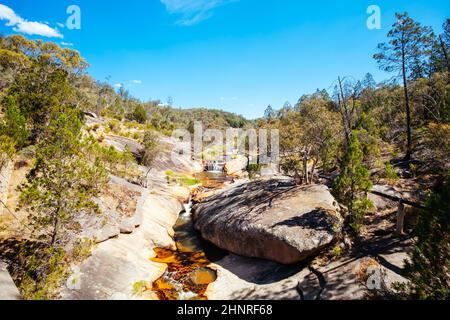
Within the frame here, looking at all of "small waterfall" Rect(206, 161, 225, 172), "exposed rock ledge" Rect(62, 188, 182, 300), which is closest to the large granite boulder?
"exposed rock ledge" Rect(62, 188, 182, 300)

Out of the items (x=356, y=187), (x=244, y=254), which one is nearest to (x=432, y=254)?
(x=356, y=187)

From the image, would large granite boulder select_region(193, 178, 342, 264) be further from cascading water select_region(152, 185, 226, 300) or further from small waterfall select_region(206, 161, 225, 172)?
small waterfall select_region(206, 161, 225, 172)

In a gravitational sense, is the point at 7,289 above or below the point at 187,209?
above

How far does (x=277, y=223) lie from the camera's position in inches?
482

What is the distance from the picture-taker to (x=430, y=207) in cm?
615

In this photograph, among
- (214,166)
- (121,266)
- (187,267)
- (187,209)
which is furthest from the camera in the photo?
(214,166)

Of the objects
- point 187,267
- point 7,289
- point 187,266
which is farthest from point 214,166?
point 7,289

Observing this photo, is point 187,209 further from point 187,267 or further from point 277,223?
point 277,223

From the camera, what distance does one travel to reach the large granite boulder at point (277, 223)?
36.2 feet

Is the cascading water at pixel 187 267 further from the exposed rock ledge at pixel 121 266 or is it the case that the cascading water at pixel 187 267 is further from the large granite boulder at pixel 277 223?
the large granite boulder at pixel 277 223

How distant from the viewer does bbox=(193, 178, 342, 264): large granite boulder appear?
11.0 m

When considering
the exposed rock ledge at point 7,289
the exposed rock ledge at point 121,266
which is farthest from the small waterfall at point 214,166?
the exposed rock ledge at point 7,289

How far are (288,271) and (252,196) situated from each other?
668cm
